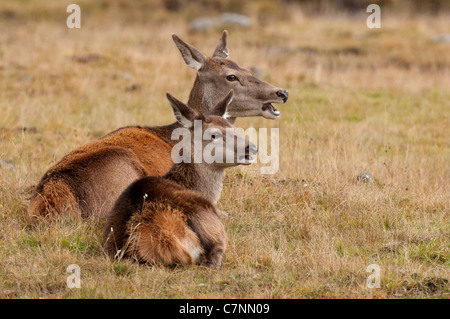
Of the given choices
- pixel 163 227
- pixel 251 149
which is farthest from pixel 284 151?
pixel 163 227

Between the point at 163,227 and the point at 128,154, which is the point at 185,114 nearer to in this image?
the point at 128,154

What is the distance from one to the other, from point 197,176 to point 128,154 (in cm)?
88

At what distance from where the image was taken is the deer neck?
7176mm

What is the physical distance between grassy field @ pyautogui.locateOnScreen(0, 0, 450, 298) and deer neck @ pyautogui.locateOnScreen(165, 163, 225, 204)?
1.81 feet

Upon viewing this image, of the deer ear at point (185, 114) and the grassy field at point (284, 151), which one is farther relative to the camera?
the deer ear at point (185, 114)

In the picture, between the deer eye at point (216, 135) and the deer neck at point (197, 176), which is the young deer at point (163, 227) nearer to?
the deer neck at point (197, 176)

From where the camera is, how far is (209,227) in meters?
6.11

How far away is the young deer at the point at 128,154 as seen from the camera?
6.97m

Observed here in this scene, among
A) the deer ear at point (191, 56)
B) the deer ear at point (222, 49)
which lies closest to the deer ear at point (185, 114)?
the deer ear at point (191, 56)

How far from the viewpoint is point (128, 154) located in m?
7.49

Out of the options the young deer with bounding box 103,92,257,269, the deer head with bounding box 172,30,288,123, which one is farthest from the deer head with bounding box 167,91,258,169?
the deer head with bounding box 172,30,288,123

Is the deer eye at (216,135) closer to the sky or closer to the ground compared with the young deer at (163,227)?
closer to the sky

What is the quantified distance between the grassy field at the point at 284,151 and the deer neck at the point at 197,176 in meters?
0.55

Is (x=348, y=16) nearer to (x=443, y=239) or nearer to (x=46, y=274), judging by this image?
(x=443, y=239)
